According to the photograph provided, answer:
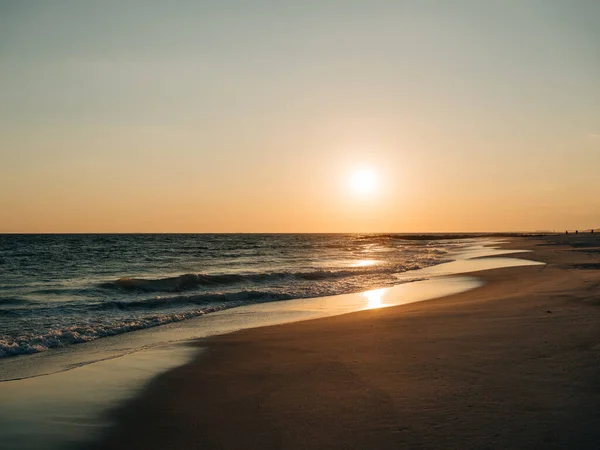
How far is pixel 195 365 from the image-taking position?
959 cm

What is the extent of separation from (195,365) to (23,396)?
294 cm

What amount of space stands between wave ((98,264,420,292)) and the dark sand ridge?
15.6m

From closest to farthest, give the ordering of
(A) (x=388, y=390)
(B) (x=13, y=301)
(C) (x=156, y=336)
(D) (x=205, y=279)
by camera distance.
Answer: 1. (A) (x=388, y=390)
2. (C) (x=156, y=336)
3. (B) (x=13, y=301)
4. (D) (x=205, y=279)

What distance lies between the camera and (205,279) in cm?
2977

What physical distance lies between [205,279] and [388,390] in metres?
23.7

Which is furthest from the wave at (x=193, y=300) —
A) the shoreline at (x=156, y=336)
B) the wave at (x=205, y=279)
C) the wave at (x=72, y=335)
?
the wave at (x=205, y=279)

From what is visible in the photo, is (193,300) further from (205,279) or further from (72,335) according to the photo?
(205,279)

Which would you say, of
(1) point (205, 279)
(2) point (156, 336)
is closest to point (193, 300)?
(2) point (156, 336)

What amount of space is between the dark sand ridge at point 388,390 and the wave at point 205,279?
1562 cm

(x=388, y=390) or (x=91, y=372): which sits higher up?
(x=388, y=390)

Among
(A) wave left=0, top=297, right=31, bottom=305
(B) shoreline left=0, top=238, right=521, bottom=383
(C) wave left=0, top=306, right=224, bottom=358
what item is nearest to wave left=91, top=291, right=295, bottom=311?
(B) shoreline left=0, top=238, right=521, bottom=383

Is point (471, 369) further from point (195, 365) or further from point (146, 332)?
point (146, 332)

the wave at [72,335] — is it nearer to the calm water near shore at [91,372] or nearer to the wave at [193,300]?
the calm water near shore at [91,372]

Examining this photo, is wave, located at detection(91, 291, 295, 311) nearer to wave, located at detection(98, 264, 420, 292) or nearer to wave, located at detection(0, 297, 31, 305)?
wave, located at detection(0, 297, 31, 305)
